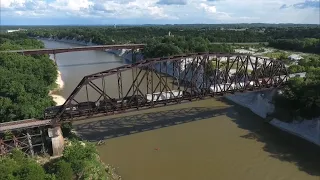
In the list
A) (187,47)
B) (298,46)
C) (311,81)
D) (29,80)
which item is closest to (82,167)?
(29,80)

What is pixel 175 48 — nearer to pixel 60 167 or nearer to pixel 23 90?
pixel 23 90

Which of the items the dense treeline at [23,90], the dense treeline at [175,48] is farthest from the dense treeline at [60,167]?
the dense treeline at [175,48]

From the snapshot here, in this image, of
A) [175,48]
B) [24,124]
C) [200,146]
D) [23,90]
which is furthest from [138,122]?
[175,48]

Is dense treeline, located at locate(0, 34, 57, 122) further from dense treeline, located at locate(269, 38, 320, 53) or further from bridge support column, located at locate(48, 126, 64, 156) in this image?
dense treeline, located at locate(269, 38, 320, 53)

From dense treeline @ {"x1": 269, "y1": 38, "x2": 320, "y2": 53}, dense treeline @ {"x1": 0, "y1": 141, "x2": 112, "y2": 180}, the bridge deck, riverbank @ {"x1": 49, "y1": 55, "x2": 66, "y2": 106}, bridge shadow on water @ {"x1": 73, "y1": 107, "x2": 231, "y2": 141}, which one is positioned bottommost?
bridge shadow on water @ {"x1": 73, "y1": 107, "x2": 231, "y2": 141}

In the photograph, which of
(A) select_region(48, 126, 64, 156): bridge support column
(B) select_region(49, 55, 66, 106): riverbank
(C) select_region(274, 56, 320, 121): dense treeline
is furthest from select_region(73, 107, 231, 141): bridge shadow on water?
(B) select_region(49, 55, 66, 106): riverbank

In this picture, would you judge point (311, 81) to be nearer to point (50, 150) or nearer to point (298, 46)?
point (50, 150)
